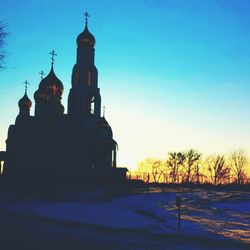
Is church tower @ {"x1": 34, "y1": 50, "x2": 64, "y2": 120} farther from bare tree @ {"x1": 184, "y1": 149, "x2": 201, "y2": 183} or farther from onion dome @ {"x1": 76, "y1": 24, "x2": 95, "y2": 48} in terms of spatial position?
bare tree @ {"x1": 184, "y1": 149, "x2": 201, "y2": 183}

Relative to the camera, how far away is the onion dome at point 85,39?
46.5 metres

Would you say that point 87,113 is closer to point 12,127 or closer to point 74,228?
point 12,127

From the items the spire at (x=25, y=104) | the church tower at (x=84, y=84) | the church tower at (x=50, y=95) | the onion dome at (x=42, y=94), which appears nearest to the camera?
the church tower at (x=84, y=84)

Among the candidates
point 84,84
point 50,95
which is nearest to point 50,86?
point 50,95

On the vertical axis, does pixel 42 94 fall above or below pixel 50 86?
below

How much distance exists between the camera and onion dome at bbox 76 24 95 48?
46.5 meters

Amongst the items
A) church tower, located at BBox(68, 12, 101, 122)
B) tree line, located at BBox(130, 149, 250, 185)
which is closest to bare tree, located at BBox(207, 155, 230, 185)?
tree line, located at BBox(130, 149, 250, 185)

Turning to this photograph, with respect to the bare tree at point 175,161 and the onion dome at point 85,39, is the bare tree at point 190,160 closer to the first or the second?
the bare tree at point 175,161

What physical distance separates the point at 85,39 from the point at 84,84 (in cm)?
638

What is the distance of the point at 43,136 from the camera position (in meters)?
42.6

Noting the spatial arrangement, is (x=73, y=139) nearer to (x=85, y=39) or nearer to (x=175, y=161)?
(x=85, y=39)

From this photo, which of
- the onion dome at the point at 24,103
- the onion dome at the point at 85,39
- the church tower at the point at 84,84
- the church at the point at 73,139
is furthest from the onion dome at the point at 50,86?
the onion dome at the point at 24,103

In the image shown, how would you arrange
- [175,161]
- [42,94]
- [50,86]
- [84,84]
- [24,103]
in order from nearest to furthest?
1. [84,84]
2. [50,86]
3. [42,94]
4. [24,103]
5. [175,161]

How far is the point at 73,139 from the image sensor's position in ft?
146
